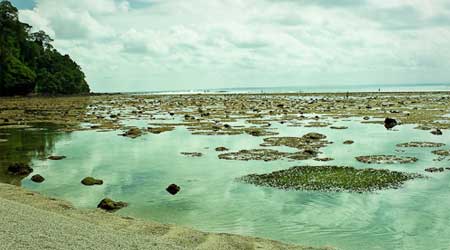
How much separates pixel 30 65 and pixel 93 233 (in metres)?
154

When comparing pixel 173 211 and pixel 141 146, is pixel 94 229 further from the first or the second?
pixel 141 146

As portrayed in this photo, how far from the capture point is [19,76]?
435 feet

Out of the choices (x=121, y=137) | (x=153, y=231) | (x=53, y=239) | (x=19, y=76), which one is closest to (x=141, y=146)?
(x=121, y=137)

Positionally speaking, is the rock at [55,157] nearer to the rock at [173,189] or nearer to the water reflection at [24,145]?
the water reflection at [24,145]

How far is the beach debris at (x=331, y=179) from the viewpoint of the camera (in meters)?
20.2

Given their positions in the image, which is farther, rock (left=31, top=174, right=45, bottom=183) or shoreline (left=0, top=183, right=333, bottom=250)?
rock (left=31, top=174, right=45, bottom=183)

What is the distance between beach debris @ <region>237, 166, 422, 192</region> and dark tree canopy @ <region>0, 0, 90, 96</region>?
413 ft

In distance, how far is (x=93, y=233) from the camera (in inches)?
446

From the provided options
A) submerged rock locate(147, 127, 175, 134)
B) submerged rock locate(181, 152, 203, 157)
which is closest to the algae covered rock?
submerged rock locate(181, 152, 203, 157)

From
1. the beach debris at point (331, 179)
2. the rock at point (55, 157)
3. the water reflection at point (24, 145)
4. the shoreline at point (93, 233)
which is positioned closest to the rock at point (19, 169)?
the water reflection at point (24, 145)

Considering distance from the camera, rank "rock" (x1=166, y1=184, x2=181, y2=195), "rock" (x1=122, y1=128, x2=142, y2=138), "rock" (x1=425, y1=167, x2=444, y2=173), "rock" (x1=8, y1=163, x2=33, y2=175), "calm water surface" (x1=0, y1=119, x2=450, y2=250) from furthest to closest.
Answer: "rock" (x1=122, y1=128, x2=142, y2=138), "rock" (x1=8, y1=163, x2=33, y2=175), "rock" (x1=425, y1=167, x2=444, y2=173), "rock" (x1=166, y1=184, x2=181, y2=195), "calm water surface" (x1=0, y1=119, x2=450, y2=250)

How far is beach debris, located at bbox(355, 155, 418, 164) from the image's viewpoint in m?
26.3

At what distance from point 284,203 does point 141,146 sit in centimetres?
1892

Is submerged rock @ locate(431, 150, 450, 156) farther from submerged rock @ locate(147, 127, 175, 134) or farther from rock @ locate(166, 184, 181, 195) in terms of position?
submerged rock @ locate(147, 127, 175, 134)
